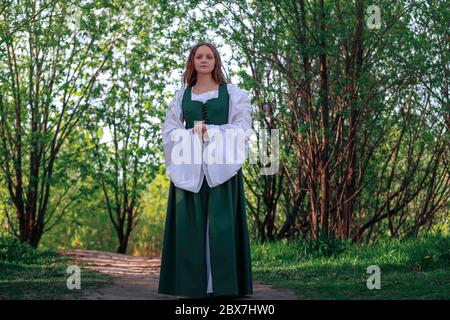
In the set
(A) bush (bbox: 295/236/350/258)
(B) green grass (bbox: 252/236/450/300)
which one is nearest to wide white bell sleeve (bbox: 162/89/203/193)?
(B) green grass (bbox: 252/236/450/300)

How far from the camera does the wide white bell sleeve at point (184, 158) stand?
611 cm

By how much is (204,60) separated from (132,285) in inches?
89.0

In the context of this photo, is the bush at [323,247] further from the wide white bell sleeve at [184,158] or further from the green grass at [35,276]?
the wide white bell sleeve at [184,158]

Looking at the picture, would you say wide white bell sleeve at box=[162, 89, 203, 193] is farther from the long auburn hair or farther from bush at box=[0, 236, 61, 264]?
bush at box=[0, 236, 61, 264]

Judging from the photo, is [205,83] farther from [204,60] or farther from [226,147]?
[226,147]

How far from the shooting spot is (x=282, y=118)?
1180 centimetres

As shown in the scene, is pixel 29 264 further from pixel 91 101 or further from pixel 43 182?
pixel 91 101

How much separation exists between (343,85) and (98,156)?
21.3 ft

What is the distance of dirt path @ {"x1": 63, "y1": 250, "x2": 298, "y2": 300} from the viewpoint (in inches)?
251

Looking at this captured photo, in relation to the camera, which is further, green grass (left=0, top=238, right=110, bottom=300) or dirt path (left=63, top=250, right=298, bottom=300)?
green grass (left=0, top=238, right=110, bottom=300)

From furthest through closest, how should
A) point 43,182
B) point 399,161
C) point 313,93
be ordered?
point 399,161 → point 43,182 → point 313,93

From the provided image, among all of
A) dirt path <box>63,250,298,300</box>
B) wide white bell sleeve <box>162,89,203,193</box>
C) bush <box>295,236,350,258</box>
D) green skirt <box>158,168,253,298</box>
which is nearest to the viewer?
green skirt <box>158,168,253,298</box>

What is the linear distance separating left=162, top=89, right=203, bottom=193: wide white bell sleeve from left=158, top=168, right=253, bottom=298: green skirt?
0.09 m

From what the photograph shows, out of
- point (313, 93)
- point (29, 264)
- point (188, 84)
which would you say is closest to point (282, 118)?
point (313, 93)
